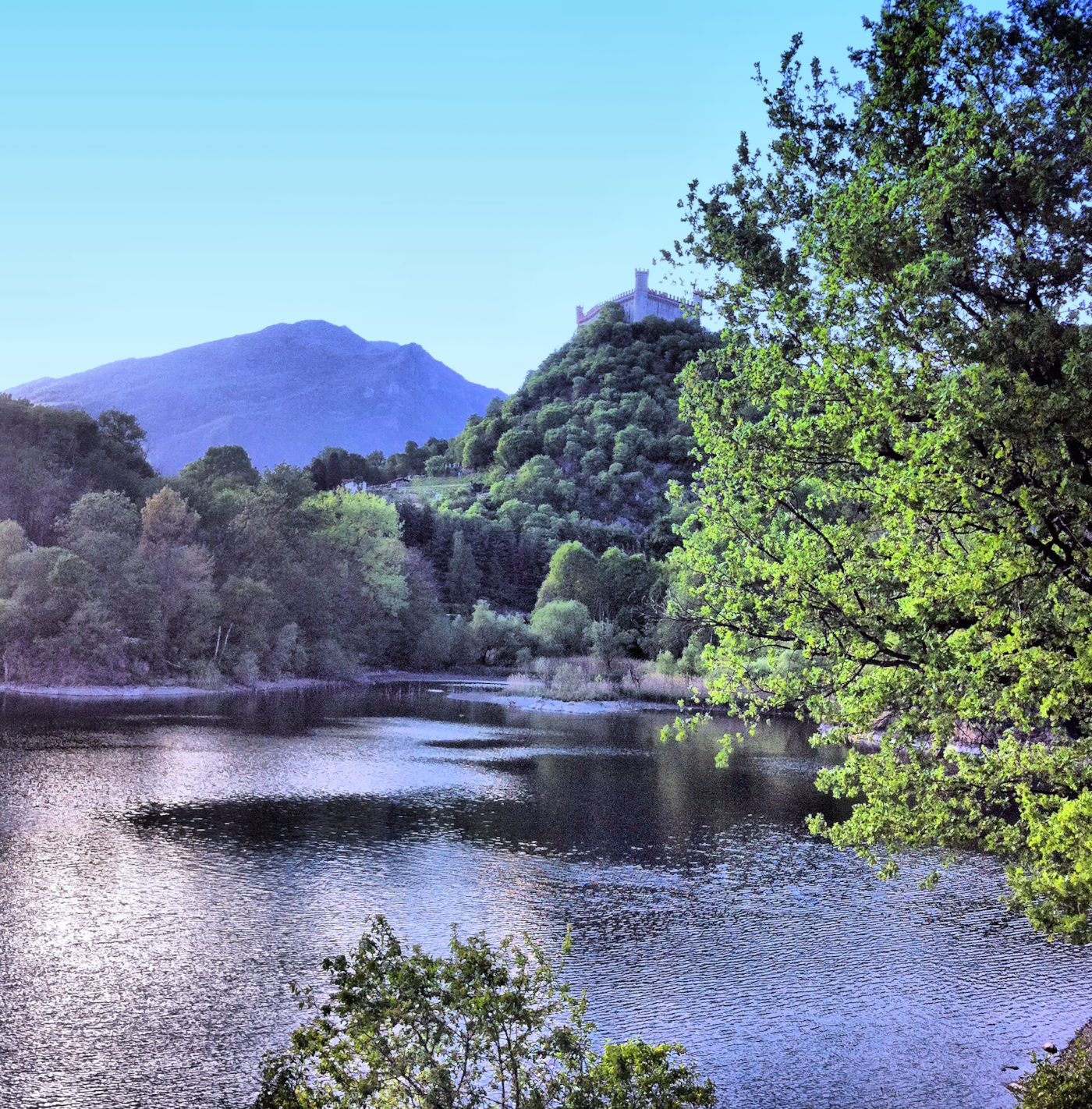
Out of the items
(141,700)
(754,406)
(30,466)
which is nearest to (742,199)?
(754,406)

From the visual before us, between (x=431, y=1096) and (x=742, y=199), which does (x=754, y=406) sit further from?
(x=431, y=1096)

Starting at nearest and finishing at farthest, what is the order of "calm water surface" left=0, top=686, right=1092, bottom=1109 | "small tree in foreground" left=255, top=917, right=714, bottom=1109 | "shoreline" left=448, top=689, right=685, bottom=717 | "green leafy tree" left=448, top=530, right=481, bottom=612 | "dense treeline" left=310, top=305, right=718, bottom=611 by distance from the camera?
"small tree in foreground" left=255, top=917, right=714, bottom=1109 → "calm water surface" left=0, top=686, right=1092, bottom=1109 → "shoreline" left=448, top=689, right=685, bottom=717 → "green leafy tree" left=448, top=530, right=481, bottom=612 → "dense treeline" left=310, top=305, right=718, bottom=611

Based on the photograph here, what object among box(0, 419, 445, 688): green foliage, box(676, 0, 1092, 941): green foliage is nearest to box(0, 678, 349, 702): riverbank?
box(0, 419, 445, 688): green foliage

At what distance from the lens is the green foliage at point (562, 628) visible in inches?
3066

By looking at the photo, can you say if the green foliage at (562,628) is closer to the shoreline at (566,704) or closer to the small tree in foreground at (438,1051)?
the shoreline at (566,704)

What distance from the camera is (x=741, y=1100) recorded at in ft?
37.4

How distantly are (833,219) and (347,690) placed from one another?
61932 mm

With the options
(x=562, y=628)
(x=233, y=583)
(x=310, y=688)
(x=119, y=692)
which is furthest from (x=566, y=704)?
(x=119, y=692)

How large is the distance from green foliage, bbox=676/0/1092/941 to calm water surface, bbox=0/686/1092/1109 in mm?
3407

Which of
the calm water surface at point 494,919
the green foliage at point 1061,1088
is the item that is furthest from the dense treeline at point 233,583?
the green foliage at point 1061,1088

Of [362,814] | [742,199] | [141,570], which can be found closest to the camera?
[742,199]

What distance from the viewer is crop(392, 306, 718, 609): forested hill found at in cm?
10575

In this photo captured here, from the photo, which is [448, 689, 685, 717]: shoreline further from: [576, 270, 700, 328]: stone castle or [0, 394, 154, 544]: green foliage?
[576, 270, 700, 328]: stone castle

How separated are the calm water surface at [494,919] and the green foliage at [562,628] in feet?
139
